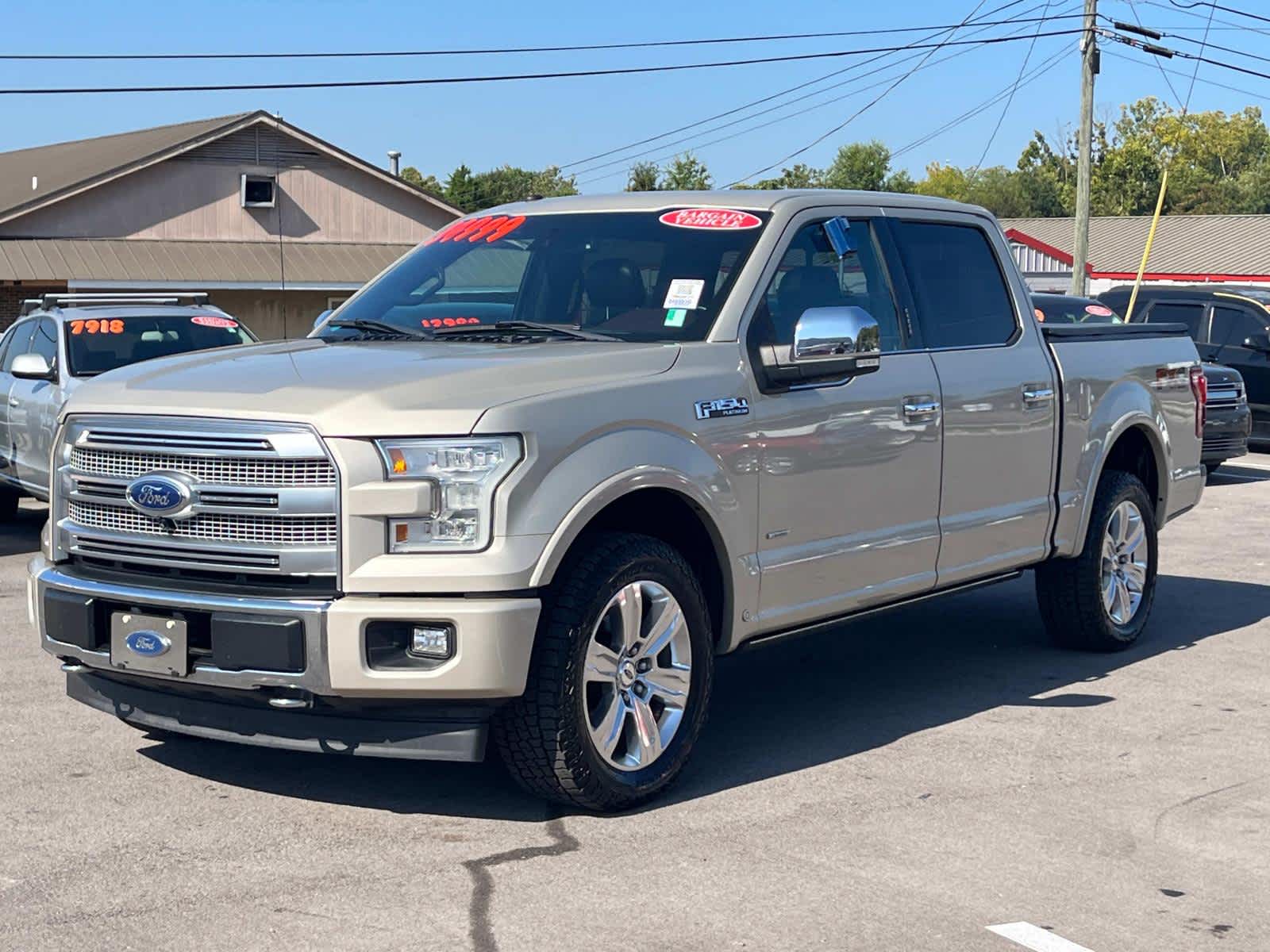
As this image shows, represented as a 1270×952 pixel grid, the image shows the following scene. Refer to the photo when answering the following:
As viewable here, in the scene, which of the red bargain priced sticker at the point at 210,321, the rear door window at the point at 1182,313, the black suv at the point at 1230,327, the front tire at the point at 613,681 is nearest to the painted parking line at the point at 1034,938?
the front tire at the point at 613,681

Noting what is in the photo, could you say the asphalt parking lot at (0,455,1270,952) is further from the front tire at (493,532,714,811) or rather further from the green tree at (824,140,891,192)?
the green tree at (824,140,891,192)

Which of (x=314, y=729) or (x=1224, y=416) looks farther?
(x=1224, y=416)

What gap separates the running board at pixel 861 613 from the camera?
6.18 m

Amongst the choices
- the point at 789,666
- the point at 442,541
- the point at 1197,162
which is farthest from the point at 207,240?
the point at 1197,162

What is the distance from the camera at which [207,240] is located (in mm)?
34719

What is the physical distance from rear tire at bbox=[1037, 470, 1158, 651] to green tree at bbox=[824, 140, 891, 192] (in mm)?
56266

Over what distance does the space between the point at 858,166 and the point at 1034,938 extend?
78311mm

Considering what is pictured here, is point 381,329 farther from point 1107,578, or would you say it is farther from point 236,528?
point 1107,578

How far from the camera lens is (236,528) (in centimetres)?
510

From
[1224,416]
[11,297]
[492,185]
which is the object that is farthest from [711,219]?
[492,185]

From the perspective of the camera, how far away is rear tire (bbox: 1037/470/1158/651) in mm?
8047

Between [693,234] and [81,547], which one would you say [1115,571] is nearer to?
[693,234]

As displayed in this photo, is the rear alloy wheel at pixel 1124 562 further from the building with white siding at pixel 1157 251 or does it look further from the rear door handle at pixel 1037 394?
the building with white siding at pixel 1157 251

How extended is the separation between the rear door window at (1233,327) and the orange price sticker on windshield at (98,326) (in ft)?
41.1
